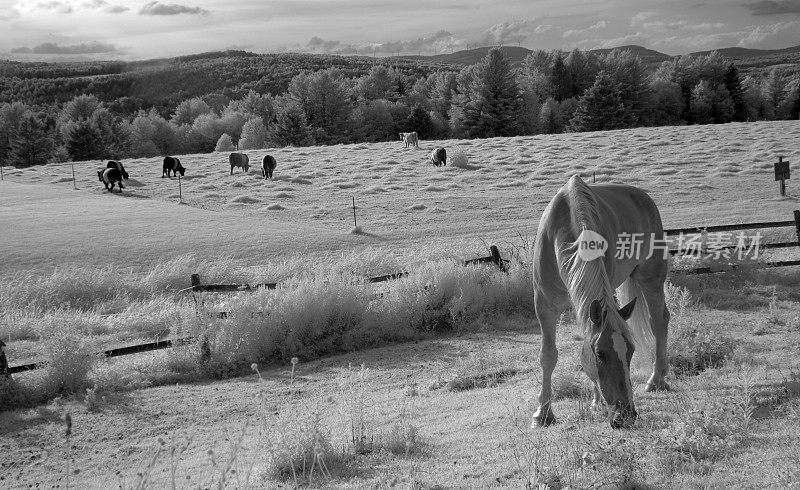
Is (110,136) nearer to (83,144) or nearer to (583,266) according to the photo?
(83,144)

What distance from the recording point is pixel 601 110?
5434 centimetres

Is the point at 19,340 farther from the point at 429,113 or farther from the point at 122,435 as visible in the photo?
the point at 429,113

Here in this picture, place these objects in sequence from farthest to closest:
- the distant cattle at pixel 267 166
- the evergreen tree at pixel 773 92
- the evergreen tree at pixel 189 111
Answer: the evergreen tree at pixel 189 111, the evergreen tree at pixel 773 92, the distant cattle at pixel 267 166

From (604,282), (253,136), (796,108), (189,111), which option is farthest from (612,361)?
(189,111)

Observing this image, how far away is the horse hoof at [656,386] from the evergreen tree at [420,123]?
170 ft

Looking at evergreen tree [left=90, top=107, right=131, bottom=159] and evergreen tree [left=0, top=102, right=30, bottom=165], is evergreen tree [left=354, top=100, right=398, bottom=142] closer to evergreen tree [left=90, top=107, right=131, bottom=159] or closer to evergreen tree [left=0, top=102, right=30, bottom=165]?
evergreen tree [left=90, top=107, right=131, bottom=159]

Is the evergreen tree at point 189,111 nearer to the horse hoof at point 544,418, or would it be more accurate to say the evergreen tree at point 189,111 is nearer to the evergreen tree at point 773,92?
the evergreen tree at point 773,92

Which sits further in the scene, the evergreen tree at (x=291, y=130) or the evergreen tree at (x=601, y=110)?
the evergreen tree at (x=601, y=110)

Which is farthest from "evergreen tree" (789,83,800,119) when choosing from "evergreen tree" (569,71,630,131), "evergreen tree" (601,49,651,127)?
"evergreen tree" (569,71,630,131)

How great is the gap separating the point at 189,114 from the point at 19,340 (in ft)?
236

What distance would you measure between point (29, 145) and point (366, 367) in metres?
53.7

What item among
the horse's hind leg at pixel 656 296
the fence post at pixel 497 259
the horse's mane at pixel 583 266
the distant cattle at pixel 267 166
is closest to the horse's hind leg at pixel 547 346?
the horse's mane at pixel 583 266

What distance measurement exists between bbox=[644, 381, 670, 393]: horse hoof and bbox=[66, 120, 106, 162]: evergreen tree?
5350cm

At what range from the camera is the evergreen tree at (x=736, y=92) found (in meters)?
60.9
